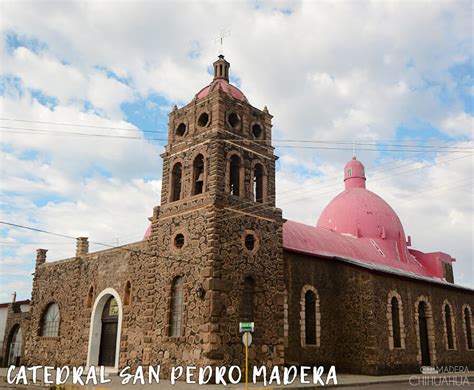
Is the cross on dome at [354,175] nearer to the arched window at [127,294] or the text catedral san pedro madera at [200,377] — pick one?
the text catedral san pedro madera at [200,377]

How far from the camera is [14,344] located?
102 feet

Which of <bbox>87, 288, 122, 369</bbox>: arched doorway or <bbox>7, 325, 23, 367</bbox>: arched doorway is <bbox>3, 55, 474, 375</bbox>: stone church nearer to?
<bbox>87, 288, 122, 369</bbox>: arched doorway

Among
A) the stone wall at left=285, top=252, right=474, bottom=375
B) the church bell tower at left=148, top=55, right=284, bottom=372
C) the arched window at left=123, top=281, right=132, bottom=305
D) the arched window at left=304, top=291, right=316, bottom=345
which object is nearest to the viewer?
the church bell tower at left=148, top=55, right=284, bottom=372

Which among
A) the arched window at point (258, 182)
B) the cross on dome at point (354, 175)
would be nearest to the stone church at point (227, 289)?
the arched window at point (258, 182)

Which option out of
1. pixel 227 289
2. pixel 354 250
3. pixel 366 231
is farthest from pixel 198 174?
pixel 366 231

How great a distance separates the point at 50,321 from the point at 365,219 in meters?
20.5

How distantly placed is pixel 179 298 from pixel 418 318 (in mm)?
13279

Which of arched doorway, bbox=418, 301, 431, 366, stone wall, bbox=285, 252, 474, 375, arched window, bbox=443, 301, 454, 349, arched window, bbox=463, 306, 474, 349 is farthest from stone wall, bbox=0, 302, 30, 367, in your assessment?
arched window, bbox=463, 306, 474, 349

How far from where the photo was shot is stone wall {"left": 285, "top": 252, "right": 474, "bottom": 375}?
2194 cm

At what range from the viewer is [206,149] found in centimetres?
2089

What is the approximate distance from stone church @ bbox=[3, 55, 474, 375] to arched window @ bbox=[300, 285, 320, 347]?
6 cm

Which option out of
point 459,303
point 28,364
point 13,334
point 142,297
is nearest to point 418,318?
point 459,303

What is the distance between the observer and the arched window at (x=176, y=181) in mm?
22031

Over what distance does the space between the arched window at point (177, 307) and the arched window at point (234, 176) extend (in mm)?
4480
